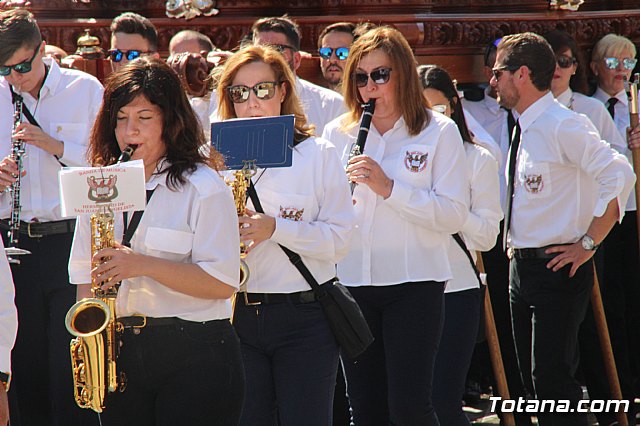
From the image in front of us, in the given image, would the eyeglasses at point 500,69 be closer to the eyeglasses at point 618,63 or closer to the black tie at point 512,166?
the black tie at point 512,166

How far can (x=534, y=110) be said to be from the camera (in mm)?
6352

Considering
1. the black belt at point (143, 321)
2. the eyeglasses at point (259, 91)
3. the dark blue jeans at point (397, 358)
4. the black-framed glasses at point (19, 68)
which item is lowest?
the dark blue jeans at point (397, 358)

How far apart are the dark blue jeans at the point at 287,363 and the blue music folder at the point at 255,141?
0.57m

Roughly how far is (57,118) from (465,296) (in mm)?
2273

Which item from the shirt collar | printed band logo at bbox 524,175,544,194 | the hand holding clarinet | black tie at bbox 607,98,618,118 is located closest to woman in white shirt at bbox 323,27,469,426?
the hand holding clarinet

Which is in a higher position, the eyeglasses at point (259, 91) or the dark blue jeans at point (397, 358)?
the eyeglasses at point (259, 91)

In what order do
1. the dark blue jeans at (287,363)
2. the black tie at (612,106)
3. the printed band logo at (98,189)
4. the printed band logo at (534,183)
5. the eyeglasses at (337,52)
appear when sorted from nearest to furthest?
1. the printed band logo at (98,189)
2. the dark blue jeans at (287,363)
3. the printed band logo at (534,183)
4. the eyeglasses at (337,52)
5. the black tie at (612,106)

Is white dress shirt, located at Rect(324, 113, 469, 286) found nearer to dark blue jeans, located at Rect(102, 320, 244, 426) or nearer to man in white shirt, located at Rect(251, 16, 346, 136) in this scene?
man in white shirt, located at Rect(251, 16, 346, 136)

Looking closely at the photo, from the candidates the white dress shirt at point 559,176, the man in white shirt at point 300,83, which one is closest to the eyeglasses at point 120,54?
the man in white shirt at point 300,83

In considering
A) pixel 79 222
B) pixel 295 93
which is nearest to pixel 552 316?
pixel 295 93

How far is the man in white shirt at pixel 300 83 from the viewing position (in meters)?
6.73

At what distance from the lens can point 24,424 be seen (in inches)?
233

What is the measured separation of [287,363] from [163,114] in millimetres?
1164

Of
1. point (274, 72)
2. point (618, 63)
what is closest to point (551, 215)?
point (274, 72)
